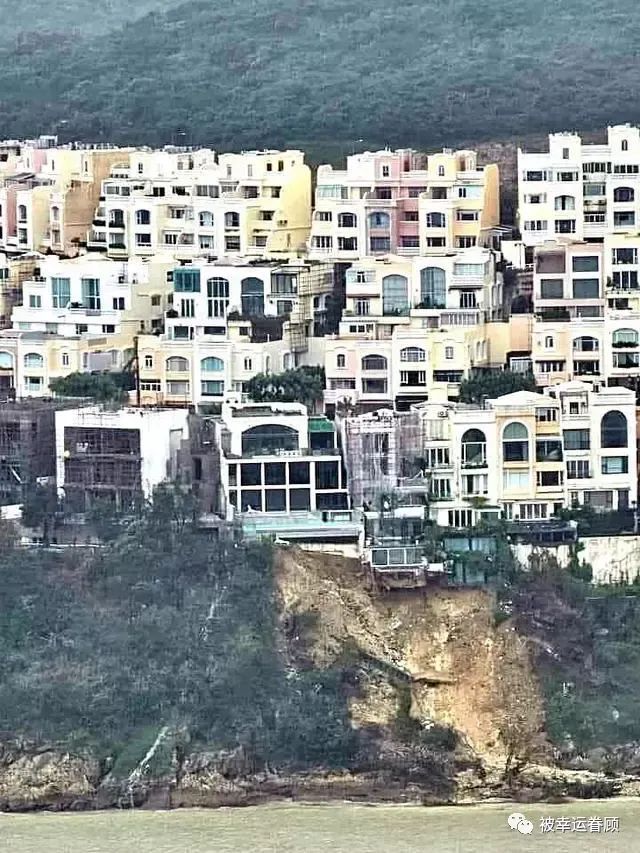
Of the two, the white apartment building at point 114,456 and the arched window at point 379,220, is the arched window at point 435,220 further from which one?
the white apartment building at point 114,456

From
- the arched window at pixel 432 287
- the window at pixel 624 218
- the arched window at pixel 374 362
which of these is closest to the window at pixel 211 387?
the arched window at pixel 374 362

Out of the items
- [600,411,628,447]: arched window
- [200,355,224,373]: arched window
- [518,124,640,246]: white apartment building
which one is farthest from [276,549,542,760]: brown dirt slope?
[518,124,640,246]: white apartment building

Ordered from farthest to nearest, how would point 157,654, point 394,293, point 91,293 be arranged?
point 91,293
point 394,293
point 157,654

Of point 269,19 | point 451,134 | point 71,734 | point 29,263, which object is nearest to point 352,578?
point 71,734

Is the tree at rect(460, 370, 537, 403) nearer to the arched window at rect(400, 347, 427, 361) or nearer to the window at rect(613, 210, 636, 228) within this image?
the arched window at rect(400, 347, 427, 361)

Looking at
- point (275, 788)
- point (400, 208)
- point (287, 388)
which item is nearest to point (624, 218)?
point (400, 208)

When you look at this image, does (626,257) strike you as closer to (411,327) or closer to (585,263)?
(585,263)
